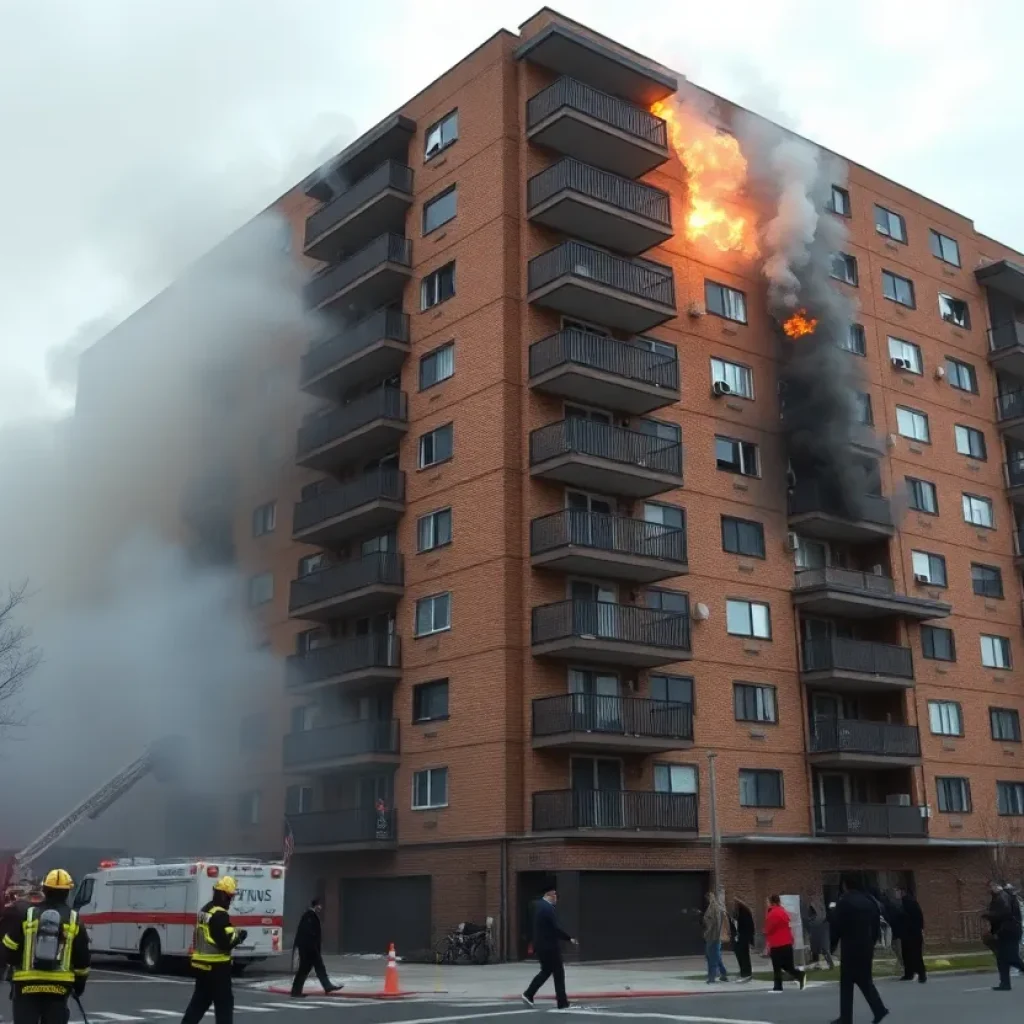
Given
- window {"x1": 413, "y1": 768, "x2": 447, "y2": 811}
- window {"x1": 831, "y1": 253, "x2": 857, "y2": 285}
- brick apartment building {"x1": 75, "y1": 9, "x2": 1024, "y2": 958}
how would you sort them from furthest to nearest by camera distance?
window {"x1": 831, "y1": 253, "x2": 857, "y2": 285} → window {"x1": 413, "y1": 768, "x2": 447, "y2": 811} → brick apartment building {"x1": 75, "y1": 9, "x2": 1024, "y2": 958}

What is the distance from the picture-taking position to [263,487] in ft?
133

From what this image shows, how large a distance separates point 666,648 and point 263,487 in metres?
15.9

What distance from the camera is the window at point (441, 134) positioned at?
3575 centimetres

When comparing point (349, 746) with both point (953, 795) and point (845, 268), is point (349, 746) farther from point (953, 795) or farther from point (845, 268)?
point (845, 268)

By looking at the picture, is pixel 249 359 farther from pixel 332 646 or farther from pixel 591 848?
pixel 591 848

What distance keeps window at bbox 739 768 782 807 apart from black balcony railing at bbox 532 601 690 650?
4502 millimetres

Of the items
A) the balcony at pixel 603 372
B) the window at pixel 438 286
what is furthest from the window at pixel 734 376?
the window at pixel 438 286

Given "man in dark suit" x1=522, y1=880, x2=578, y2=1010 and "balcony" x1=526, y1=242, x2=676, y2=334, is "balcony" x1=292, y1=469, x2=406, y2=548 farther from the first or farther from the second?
"man in dark suit" x1=522, y1=880, x2=578, y2=1010

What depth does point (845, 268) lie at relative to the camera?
40.6m

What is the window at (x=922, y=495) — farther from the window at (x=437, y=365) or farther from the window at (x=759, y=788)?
the window at (x=437, y=365)

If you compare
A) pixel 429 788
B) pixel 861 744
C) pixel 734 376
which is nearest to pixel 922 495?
pixel 734 376

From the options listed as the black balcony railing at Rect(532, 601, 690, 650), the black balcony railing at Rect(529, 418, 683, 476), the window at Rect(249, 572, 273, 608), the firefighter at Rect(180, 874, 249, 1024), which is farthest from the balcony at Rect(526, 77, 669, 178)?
the firefighter at Rect(180, 874, 249, 1024)

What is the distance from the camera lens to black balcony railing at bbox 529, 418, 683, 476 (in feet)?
102

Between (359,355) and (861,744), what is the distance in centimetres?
1776
